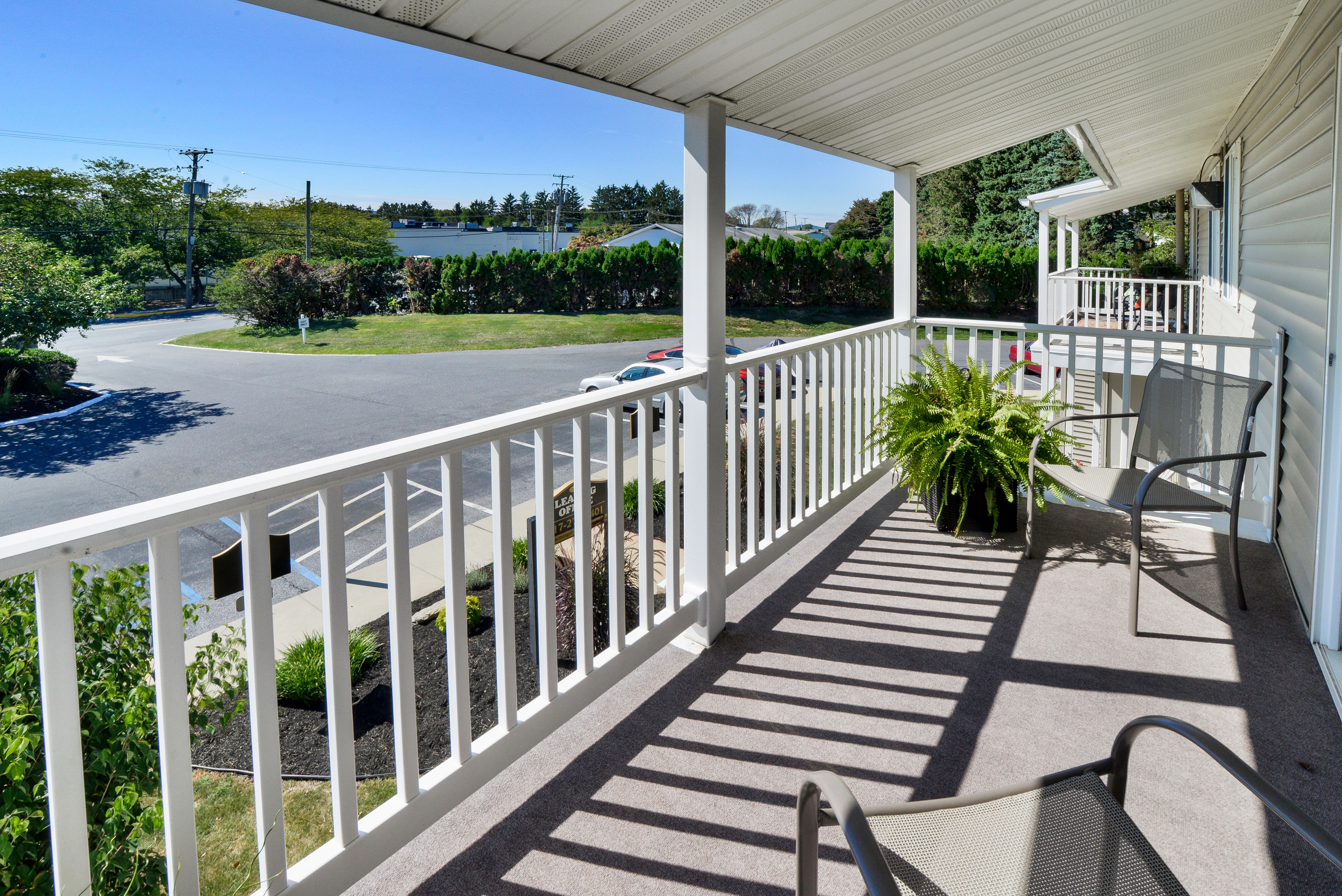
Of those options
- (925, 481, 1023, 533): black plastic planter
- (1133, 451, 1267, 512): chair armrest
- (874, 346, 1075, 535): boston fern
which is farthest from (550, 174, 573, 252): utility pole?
(1133, 451, 1267, 512): chair armrest

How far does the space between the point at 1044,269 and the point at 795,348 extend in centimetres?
1058

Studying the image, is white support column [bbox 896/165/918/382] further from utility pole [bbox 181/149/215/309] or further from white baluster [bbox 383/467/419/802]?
utility pole [bbox 181/149/215/309]

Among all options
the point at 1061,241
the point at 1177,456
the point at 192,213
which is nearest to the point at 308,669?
the point at 1177,456

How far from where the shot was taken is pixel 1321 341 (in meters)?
2.52

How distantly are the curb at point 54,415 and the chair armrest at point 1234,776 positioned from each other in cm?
758

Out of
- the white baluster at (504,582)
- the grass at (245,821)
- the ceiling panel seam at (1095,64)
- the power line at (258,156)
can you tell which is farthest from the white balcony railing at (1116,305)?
the power line at (258,156)

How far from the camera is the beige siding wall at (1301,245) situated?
8.36ft

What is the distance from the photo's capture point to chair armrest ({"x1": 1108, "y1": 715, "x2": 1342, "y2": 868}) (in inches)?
34.8

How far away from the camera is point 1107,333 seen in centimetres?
365

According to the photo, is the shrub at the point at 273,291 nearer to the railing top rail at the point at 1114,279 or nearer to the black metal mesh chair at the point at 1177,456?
the black metal mesh chair at the point at 1177,456

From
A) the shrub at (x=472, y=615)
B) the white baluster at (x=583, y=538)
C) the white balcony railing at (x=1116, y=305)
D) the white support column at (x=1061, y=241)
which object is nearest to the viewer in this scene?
the white baluster at (x=583, y=538)

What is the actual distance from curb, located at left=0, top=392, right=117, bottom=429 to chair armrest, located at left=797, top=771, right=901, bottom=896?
287 inches

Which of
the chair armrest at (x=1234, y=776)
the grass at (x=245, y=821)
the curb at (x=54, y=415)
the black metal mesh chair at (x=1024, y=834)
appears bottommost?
the grass at (x=245, y=821)

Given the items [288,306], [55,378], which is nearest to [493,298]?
[288,306]
